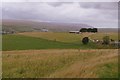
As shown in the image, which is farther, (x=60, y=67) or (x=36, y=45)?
(x=36, y=45)

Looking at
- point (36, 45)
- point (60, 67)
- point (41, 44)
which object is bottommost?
point (60, 67)

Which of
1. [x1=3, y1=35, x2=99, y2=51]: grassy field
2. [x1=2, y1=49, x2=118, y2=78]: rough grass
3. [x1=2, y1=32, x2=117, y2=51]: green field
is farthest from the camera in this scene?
[x1=2, y1=32, x2=117, y2=51]: green field

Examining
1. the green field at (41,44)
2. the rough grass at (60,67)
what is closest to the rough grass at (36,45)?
the green field at (41,44)

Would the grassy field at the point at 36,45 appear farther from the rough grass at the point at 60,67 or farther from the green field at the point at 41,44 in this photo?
the rough grass at the point at 60,67

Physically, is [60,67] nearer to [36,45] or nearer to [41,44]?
[36,45]

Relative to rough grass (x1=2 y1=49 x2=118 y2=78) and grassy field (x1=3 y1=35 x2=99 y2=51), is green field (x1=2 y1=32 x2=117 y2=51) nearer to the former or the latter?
grassy field (x1=3 y1=35 x2=99 y2=51)

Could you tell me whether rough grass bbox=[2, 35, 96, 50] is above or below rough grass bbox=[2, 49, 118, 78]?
above

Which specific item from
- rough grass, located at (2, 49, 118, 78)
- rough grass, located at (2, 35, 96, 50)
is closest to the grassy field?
rough grass, located at (2, 35, 96, 50)

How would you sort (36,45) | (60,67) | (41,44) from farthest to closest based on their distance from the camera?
(41,44)
(36,45)
(60,67)

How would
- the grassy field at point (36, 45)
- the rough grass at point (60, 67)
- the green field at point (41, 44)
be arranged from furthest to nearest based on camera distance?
the green field at point (41, 44) < the grassy field at point (36, 45) < the rough grass at point (60, 67)

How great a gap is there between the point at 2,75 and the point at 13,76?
91 cm

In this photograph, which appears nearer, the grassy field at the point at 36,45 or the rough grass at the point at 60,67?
the rough grass at the point at 60,67

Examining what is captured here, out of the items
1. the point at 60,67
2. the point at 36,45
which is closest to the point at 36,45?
the point at 36,45

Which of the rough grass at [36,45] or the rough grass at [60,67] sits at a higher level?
the rough grass at [36,45]
